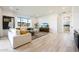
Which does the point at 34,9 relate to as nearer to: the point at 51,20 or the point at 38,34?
the point at 51,20

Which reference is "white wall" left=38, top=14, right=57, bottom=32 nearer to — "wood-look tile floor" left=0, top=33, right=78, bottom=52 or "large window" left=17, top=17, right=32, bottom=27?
"wood-look tile floor" left=0, top=33, right=78, bottom=52

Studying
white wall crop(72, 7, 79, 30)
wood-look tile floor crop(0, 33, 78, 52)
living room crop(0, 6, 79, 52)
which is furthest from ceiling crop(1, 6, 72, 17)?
wood-look tile floor crop(0, 33, 78, 52)

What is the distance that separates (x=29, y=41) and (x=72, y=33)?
4.71ft

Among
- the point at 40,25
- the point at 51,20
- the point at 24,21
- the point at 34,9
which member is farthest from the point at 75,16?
the point at 24,21

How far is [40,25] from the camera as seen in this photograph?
3.73m

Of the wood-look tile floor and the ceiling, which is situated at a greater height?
the ceiling

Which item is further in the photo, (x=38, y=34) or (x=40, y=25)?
(x=38, y=34)

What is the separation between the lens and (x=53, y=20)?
3.82 meters

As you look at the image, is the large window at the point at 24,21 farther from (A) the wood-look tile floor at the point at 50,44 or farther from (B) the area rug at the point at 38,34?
(A) the wood-look tile floor at the point at 50,44

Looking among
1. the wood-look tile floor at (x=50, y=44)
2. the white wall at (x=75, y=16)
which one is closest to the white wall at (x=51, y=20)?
the wood-look tile floor at (x=50, y=44)

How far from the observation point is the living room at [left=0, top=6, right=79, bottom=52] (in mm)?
3537

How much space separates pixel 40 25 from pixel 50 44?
688 millimetres

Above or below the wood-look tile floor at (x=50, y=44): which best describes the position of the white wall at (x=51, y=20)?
above

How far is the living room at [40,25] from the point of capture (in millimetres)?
3537
